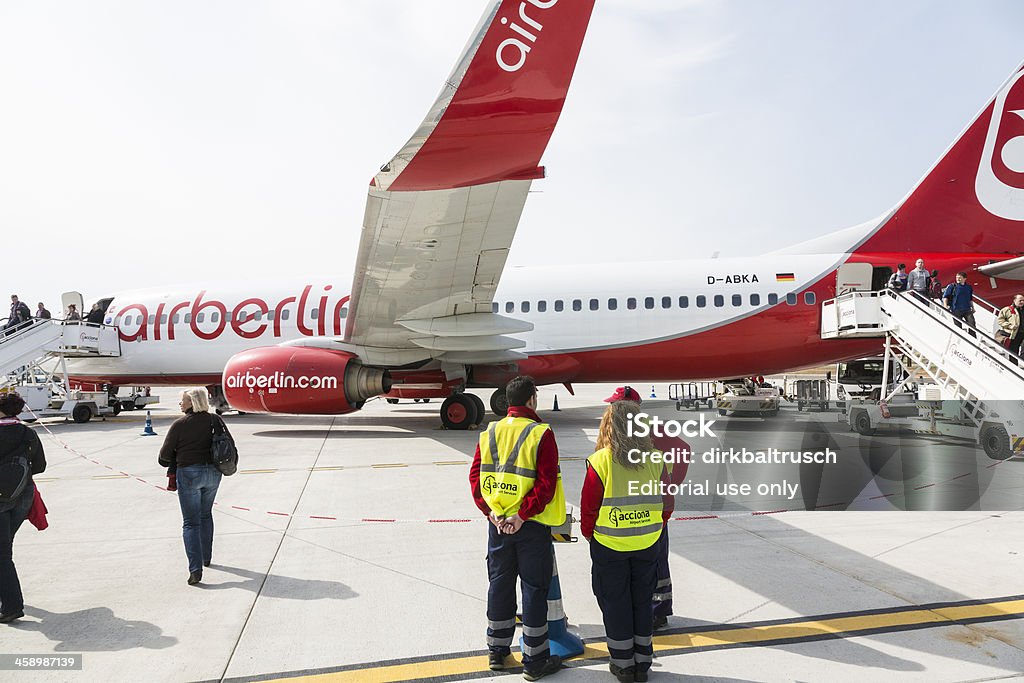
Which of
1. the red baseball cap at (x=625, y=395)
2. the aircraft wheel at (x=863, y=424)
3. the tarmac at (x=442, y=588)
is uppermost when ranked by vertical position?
the red baseball cap at (x=625, y=395)

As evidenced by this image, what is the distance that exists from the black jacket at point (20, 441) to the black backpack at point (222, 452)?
3.31 ft

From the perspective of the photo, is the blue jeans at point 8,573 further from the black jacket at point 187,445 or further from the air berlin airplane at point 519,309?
the air berlin airplane at point 519,309

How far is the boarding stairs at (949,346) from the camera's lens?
26.1 feet

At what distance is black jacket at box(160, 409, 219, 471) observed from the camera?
458 centimetres

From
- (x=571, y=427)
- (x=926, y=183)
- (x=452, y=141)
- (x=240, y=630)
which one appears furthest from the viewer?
(x=571, y=427)

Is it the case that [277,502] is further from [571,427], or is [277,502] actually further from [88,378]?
[88,378]

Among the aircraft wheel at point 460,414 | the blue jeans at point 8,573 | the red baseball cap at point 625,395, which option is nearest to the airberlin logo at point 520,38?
the red baseball cap at point 625,395

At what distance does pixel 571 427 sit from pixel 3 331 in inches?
534

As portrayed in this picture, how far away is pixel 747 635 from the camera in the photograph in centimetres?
350

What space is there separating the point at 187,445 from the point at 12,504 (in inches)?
40.9

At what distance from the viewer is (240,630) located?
145 inches

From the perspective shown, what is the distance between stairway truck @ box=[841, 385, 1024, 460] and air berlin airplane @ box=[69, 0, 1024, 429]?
6.86 feet

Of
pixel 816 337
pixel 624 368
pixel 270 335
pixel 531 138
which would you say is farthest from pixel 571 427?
pixel 531 138

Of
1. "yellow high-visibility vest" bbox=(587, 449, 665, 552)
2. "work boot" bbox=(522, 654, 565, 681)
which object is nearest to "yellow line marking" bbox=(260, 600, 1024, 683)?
"work boot" bbox=(522, 654, 565, 681)
